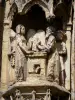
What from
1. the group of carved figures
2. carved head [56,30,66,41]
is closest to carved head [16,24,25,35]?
the group of carved figures

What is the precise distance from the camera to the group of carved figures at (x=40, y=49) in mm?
8164

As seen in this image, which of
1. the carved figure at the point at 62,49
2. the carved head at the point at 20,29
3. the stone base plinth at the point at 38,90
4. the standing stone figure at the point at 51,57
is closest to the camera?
the stone base plinth at the point at 38,90

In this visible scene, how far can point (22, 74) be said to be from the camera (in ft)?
26.8

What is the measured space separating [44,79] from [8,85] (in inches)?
22.2

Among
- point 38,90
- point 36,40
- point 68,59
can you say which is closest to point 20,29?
point 36,40

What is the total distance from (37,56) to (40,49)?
0.11 meters

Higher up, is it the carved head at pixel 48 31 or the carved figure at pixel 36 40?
the carved head at pixel 48 31

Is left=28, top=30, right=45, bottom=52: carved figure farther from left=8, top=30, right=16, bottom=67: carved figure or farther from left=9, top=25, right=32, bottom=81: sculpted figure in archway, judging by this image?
left=8, top=30, right=16, bottom=67: carved figure

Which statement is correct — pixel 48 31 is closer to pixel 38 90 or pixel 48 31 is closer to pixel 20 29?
pixel 20 29

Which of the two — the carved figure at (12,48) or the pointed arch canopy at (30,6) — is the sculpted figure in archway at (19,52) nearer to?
the carved figure at (12,48)

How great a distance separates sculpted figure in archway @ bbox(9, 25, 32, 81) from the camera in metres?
8.17

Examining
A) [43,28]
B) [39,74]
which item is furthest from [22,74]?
[43,28]

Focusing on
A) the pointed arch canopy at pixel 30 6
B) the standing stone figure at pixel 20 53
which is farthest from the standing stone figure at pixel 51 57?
the pointed arch canopy at pixel 30 6

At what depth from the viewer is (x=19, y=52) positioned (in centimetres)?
825
